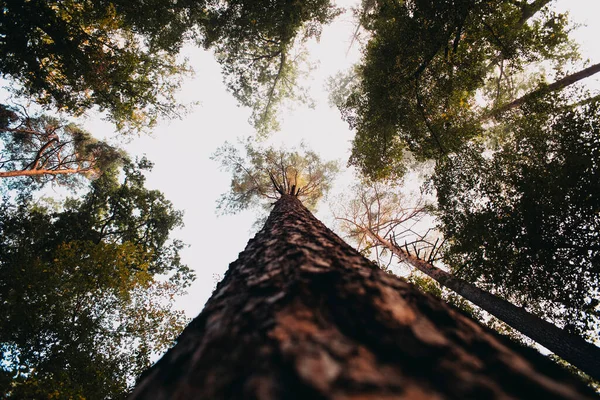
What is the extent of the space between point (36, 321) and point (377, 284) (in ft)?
37.5

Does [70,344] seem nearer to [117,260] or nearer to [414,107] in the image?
[117,260]

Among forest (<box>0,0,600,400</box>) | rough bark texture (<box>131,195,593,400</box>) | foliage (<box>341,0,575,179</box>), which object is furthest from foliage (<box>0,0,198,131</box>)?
rough bark texture (<box>131,195,593,400</box>)

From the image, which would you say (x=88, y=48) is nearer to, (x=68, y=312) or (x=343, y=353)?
(x=68, y=312)

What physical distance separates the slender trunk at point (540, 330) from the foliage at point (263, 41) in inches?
491

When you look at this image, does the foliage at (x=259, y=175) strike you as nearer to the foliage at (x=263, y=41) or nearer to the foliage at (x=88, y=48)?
the foliage at (x=263, y=41)

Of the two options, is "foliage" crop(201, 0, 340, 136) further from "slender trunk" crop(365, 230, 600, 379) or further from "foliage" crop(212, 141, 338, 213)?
"slender trunk" crop(365, 230, 600, 379)

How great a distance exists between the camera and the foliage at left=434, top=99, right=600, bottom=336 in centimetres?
612

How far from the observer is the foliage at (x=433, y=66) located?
727 centimetres

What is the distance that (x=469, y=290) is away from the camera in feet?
25.3

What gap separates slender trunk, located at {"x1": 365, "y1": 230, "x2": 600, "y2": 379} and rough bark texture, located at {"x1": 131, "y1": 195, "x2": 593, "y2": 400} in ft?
23.4

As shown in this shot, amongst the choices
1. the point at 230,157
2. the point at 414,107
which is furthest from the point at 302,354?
the point at 230,157

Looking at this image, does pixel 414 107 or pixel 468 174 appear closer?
pixel 468 174

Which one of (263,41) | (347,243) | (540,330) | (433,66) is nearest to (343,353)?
(347,243)

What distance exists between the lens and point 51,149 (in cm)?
1590
